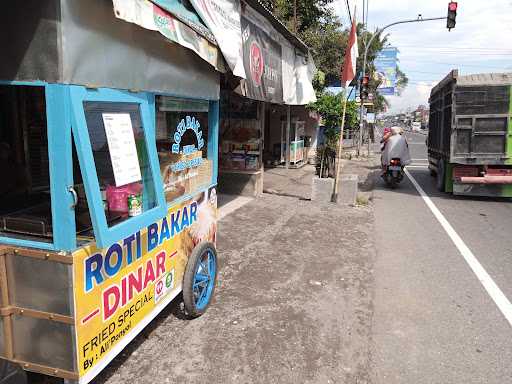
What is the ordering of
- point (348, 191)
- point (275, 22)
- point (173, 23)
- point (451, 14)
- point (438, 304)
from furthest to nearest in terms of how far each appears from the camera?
1. point (451, 14)
2. point (348, 191)
3. point (275, 22)
4. point (438, 304)
5. point (173, 23)

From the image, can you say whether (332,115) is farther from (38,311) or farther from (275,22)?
(38,311)

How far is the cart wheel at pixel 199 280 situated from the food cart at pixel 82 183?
182 millimetres

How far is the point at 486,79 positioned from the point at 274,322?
27.2 feet

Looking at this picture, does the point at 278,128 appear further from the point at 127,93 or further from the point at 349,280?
the point at 127,93

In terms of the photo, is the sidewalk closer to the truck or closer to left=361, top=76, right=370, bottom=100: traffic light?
the truck

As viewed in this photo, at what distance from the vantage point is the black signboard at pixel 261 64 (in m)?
6.87

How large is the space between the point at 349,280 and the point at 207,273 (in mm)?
1846

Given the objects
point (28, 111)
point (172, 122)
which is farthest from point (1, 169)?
point (172, 122)

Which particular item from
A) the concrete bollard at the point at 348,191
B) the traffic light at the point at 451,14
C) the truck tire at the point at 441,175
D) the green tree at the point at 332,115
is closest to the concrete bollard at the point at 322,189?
the concrete bollard at the point at 348,191

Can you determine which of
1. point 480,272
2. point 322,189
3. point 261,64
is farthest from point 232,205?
point 480,272

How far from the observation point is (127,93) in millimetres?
2824

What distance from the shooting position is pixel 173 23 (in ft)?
10.5

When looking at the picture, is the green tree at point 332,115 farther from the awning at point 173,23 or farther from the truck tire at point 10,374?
the truck tire at point 10,374

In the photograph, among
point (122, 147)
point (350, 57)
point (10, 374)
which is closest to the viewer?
point (10, 374)
